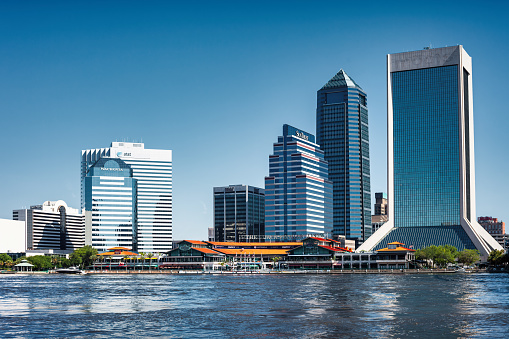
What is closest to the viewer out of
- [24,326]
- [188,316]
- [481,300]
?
[24,326]

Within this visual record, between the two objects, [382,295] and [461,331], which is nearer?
[461,331]

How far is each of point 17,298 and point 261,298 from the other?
42.1 meters

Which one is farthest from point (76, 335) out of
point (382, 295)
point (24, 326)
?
point (382, 295)

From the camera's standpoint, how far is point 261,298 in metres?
111

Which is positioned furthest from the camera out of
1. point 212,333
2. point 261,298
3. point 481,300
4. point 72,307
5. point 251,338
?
point 261,298

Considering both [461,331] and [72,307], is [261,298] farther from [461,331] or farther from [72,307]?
[461,331]

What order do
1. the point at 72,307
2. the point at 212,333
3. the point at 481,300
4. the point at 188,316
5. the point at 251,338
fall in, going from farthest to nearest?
the point at 481,300 → the point at 72,307 → the point at 188,316 → the point at 212,333 → the point at 251,338

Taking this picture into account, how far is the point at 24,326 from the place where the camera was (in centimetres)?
7306

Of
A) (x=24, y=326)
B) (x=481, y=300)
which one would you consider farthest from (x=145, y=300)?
(x=481, y=300)

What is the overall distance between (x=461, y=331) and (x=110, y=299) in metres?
62.6

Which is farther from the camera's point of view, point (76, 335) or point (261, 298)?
point (261, 298)

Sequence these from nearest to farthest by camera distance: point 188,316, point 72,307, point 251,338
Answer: point 251,338 < point 188,316 < point 72,307

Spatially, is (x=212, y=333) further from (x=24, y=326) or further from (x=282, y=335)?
(x=24, y=326)

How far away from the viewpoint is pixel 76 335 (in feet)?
217
